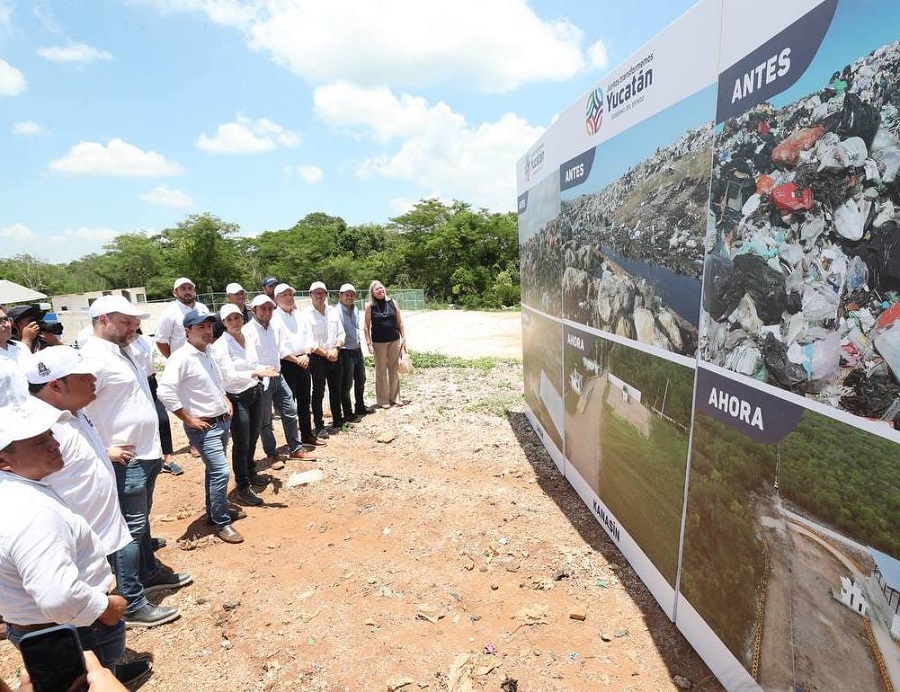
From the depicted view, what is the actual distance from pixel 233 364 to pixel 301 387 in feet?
5.71

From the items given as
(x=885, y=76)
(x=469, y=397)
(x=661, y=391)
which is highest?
(x=885, y=76)

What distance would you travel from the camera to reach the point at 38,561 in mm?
1801

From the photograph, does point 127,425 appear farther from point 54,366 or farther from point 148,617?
point 148,617

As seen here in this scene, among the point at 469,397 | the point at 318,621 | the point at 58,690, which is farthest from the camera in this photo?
the point at 469,397

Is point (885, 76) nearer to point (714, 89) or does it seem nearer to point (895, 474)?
point (714, 89)

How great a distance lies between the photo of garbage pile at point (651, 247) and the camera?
259cm

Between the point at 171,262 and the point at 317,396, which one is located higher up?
the point at 171,262

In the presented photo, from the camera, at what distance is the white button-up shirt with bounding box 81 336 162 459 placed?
3.12m

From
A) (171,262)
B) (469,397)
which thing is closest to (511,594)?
(469,397)

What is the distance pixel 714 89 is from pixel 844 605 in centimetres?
230

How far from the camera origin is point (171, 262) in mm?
43781

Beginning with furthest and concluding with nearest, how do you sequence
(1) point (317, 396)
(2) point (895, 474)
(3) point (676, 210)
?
(1) point (317, 396) → (3) point (676, 210) → (2) point (895, 474)

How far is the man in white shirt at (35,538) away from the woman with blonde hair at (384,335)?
5581 millimetres

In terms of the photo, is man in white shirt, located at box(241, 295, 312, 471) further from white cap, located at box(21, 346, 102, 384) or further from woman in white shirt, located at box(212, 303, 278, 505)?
white cap, located at box(21, 346, 102, 384)
